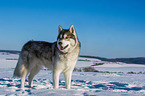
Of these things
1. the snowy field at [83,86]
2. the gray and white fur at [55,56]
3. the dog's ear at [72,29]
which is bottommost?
the snowy field at [83,86]

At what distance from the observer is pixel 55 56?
5.43 metres

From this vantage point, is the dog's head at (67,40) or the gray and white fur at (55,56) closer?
the dog's head at (67,40)

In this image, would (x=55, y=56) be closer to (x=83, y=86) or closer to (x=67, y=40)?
(x=67, y=40)

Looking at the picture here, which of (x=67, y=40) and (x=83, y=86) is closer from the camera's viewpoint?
(x=67, y=40)

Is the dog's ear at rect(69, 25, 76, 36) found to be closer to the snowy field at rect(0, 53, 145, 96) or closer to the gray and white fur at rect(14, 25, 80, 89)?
the gray and white fur at rect(14, 25, 80, 89)

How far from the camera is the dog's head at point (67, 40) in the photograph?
5.01 meters

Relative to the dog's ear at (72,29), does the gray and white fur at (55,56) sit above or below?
below

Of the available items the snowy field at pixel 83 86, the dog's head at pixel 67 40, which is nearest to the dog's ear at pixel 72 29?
the dog's head at pixel 67 40

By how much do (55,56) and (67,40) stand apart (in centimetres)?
75

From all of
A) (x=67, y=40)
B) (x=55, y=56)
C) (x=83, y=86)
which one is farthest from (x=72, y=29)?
(x=83, y=86)

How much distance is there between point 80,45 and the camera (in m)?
5.65

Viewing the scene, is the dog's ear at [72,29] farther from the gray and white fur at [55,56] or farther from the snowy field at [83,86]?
the snowy field at [83,86]

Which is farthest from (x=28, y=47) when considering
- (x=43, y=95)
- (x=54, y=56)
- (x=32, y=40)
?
(x=43, y=95)

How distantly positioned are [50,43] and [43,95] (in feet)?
8.61
